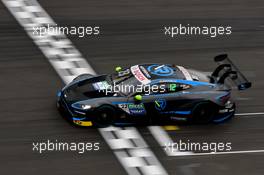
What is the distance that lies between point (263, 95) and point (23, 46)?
25.8ft

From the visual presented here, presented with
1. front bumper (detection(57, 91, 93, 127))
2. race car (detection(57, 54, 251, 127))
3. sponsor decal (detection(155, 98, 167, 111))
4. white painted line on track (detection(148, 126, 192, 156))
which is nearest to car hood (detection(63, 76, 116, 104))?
race car (detection(57, 54, 251, 127))

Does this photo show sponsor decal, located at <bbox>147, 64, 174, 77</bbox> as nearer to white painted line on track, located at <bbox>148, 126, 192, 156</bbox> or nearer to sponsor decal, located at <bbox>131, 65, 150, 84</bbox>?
sponsor decal, located at <bbox>131, 65, 150, 84</bbox>

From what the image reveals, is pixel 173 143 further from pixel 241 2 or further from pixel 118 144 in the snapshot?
pixel 241 2

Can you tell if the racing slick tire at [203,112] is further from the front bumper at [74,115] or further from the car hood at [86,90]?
the front bumper at [74,115]

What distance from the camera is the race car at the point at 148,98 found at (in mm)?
14242

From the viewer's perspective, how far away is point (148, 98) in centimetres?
1428

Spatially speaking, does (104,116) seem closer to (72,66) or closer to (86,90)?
(86,90)

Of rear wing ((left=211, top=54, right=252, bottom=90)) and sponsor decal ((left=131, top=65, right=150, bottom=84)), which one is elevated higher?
sponsor decal ((left=131, top=65, right=150, bottom=84))

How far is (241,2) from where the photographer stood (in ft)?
74.4

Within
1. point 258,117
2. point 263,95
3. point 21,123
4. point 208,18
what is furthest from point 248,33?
point 21,123

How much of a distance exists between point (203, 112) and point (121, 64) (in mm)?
4185

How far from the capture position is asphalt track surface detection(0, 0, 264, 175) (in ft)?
43.8

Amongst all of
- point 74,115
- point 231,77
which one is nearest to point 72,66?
point 74,115

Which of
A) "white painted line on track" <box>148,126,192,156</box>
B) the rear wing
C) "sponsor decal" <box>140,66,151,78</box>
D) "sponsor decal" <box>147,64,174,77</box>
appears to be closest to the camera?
"white painted line on track" <box>148,126,192,156</box>
